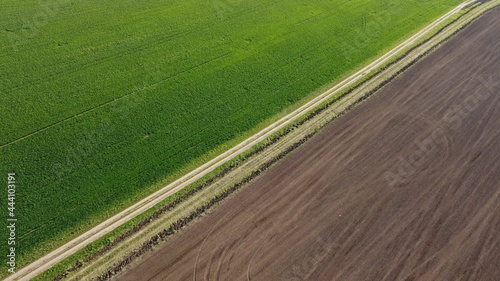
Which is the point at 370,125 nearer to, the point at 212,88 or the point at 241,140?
the point at 241,140

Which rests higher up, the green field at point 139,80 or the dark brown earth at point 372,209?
the green field at point 139,80

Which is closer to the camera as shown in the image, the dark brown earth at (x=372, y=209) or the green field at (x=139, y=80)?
→ the dark brown earth at (x=372, y=209)

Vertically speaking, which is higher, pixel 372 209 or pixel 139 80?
pixel 139 80

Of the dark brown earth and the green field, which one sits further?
the green field

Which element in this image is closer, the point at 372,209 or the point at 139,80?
the point at 372,209

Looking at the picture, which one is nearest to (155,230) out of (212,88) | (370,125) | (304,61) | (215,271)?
(215,271)
